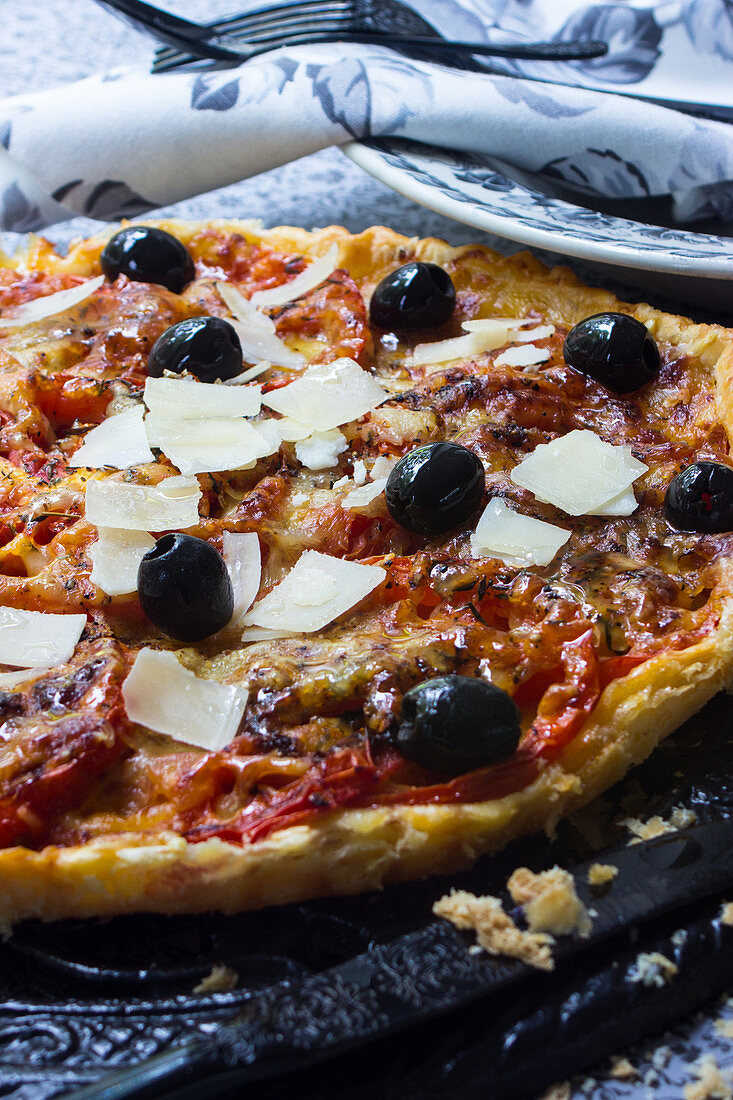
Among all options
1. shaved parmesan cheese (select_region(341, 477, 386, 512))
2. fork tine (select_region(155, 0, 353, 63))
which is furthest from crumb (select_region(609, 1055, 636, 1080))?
fork tine (select_region(155, 0, 353, 63))

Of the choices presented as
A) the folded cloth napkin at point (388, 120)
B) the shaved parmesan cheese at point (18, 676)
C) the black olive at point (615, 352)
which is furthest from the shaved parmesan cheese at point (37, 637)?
the folded cloth napkin at point (388, 120)

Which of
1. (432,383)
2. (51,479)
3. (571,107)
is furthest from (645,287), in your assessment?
(51,479)

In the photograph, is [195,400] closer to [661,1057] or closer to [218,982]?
[218,982]

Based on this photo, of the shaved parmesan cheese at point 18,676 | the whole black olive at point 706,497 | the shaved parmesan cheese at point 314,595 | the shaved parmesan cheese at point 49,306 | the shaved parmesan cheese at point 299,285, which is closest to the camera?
the shaved parmesan cheese at point 18,676

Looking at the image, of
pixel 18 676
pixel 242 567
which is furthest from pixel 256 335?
pixel 18 676

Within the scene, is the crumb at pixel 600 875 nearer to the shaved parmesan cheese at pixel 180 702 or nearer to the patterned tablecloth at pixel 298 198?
the patterned tablecloth at pixel 298 198

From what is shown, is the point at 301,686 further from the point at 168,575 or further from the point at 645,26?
the point at 645,26

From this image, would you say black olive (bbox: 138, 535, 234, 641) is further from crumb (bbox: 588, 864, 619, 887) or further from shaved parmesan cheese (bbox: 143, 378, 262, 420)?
crumb (bbox: 588, 864, 619, 887)
